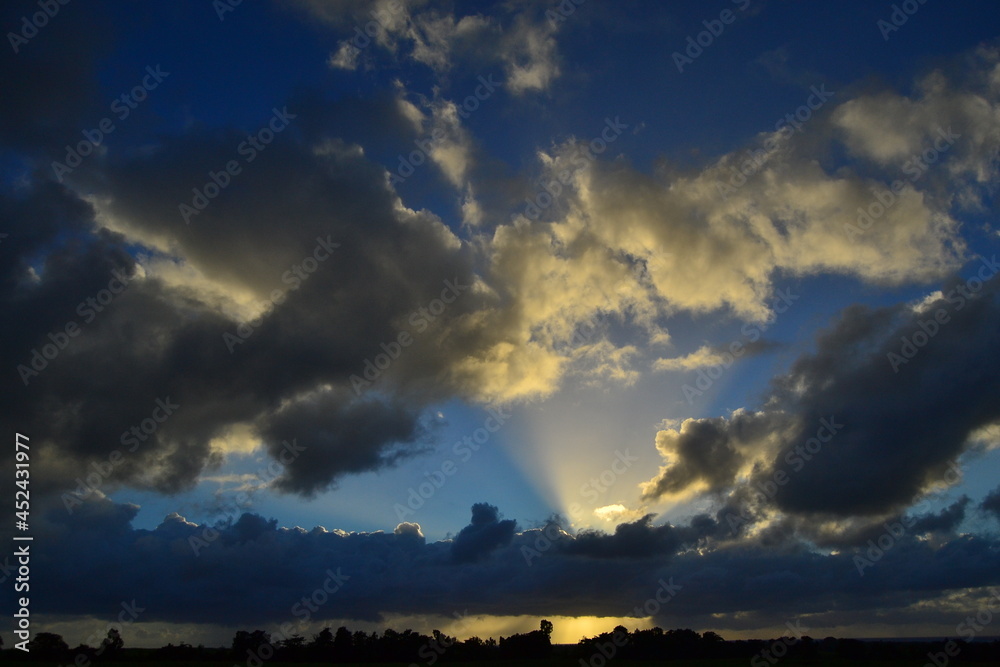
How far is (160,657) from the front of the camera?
650 ft

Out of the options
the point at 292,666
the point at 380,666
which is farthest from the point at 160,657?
the point at 380,666

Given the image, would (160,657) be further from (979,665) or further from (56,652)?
(979,665)

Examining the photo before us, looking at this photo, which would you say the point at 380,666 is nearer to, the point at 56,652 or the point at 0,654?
the point at 56,652

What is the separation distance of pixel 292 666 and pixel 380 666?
26964mm

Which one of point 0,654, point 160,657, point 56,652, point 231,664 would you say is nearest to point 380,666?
point 231,664

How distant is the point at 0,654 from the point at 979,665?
982 ft

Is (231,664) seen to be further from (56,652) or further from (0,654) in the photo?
(0,654)

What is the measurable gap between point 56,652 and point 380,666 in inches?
3732

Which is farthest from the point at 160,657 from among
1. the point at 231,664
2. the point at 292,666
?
the point at 292,666

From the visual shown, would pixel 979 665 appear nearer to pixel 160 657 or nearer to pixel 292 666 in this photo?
pixel 292 666

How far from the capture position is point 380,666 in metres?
200

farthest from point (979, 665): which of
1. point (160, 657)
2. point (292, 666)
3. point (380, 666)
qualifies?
point (160, 657)

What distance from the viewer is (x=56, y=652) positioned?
19200cm

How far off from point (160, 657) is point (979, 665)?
249m
